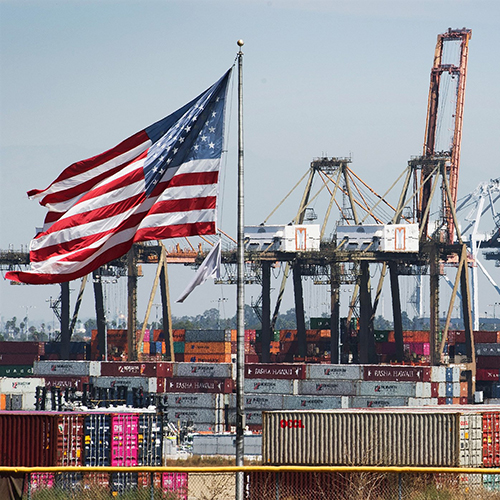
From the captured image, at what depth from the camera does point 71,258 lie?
806 inches

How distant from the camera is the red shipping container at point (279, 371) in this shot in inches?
3359

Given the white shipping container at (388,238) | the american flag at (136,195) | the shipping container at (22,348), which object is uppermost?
the white shipping container at (388,238)

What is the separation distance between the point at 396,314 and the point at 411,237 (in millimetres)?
9028

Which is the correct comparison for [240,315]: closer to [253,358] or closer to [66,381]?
[66,381]

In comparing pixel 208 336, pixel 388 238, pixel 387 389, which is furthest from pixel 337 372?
pixel 208 336

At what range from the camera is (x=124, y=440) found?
3938cm

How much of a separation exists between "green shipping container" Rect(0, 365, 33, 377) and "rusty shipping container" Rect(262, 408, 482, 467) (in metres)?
84.1

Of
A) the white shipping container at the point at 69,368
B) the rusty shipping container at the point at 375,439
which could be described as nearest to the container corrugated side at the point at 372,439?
the rusty shipping container at the point at 375,439

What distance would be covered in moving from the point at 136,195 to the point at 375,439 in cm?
1456

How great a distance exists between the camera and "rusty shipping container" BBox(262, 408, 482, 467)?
3095 centimetres

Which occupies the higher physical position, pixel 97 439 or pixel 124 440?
pixel 97 439

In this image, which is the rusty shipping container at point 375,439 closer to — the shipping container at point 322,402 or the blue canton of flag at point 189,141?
the blue canton of flag at point 189,141

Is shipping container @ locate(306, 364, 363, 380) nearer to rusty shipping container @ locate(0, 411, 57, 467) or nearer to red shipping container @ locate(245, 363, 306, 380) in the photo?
red shipping container @ locate(245, 363, 306, 380)

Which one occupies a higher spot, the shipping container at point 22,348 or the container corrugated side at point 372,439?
the shipping container at point 22,348
